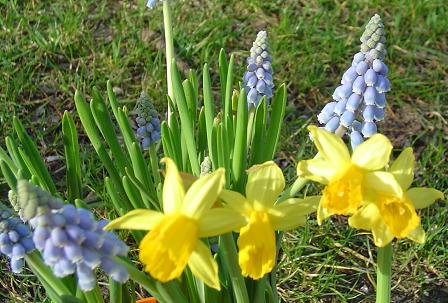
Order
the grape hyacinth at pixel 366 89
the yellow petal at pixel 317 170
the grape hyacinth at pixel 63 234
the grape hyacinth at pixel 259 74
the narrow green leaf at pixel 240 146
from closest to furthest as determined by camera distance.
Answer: the grape hyacinth at pixel 63 234
the yellow petal at pixel 317 170
the grape hyacinth at pixel 366 89
the narrow green leaf at pixel 240 146
the grape hyacinth at pixel 259 74

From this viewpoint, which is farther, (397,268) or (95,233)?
(397,268)

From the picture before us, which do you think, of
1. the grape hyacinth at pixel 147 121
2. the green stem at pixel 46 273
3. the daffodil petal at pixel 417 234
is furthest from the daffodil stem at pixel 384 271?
the grape hyacinth at pixel 147 121

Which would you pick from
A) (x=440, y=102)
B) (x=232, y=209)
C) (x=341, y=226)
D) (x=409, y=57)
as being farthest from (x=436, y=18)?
(x=232, y=209)

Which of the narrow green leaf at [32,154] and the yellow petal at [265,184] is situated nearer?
the yellow petal at [265,184]

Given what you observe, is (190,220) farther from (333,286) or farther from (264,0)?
(264,0)

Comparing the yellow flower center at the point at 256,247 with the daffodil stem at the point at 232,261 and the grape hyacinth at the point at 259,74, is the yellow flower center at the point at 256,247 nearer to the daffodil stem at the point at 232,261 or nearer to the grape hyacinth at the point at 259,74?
the daffodil stem at the point at 232,261

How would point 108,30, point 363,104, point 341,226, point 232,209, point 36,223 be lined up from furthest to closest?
point 108,30
point 341,226
point 363,104
point 232,209
point 36,223

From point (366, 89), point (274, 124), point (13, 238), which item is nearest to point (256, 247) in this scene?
point (13, 238)
